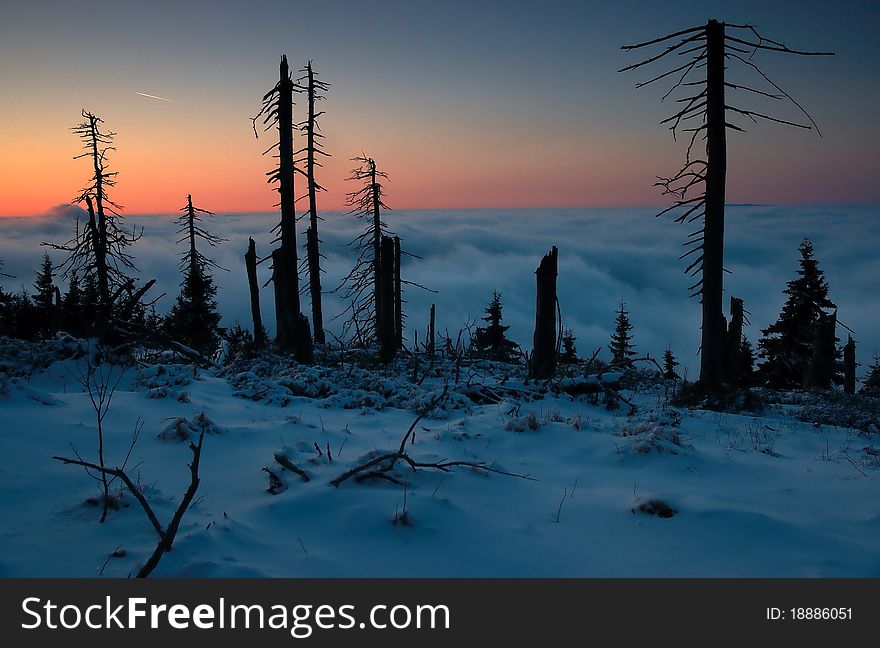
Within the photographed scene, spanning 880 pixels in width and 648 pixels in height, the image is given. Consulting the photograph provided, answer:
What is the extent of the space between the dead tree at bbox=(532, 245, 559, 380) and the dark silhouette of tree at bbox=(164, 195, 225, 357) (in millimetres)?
22468

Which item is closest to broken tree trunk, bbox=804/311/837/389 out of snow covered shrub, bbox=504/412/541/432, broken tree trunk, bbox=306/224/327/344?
snow covered shrub, bbox=504/412/541/432

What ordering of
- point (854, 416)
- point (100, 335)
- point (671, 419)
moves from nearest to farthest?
point (671, 419)
point (854, 416)
point (100, 335)

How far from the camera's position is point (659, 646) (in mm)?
2637

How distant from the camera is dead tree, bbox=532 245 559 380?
39.6 feet

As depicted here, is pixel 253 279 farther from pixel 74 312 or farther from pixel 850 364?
pixel 850 364

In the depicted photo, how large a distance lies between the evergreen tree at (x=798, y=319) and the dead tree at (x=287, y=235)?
2624 centimetres

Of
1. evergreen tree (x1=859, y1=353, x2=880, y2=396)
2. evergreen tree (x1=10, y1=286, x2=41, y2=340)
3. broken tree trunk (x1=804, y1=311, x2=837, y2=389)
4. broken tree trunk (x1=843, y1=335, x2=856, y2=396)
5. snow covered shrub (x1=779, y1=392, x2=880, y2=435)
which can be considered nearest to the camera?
snow covered shrub (x1=779, y1=392, x2=880, y2=435)

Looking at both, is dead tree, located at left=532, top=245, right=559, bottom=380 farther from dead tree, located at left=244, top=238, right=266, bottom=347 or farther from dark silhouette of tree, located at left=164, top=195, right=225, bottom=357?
dark silhouette of tree, located at left=164, top=195, right=225, bottom=357

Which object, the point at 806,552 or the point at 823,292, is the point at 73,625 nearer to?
the point at 806,552

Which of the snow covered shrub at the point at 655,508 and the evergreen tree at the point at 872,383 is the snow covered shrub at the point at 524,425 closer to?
the snow covered shrub at the point at 655,508

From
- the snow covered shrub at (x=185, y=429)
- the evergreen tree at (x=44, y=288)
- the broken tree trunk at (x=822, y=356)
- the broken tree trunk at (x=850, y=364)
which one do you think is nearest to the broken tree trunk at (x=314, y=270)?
the evergreen tree at (x=44, y=288)

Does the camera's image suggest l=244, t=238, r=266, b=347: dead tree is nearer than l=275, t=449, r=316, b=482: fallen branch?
No

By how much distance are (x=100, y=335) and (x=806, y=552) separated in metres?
11.6

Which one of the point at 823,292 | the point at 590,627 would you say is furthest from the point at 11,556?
the point at 823,292
